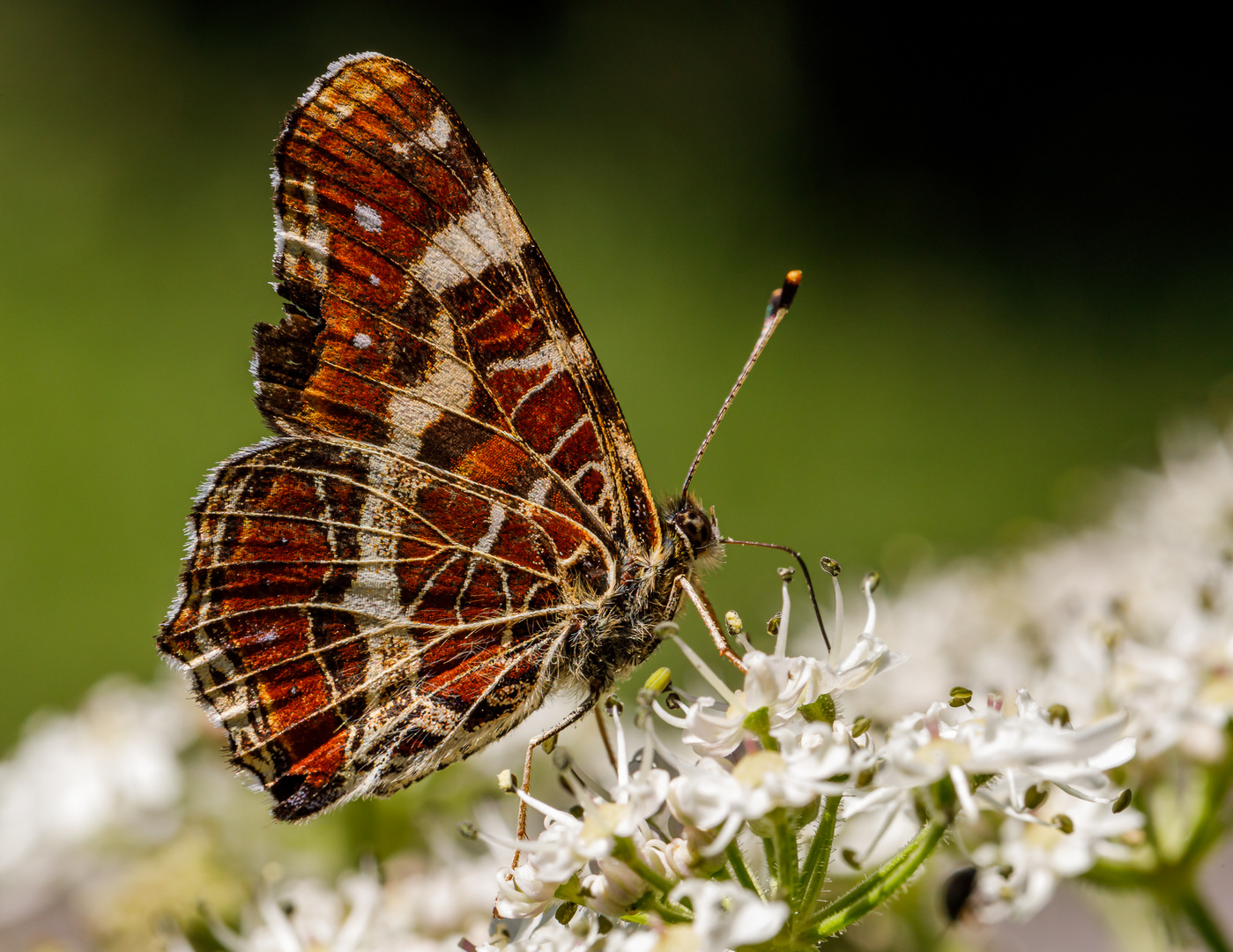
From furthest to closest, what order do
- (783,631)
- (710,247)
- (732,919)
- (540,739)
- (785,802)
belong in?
(710,247) < (540,739) < (783,631) < (785,802) < (732,919)

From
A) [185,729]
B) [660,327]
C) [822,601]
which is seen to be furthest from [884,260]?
[185,729]

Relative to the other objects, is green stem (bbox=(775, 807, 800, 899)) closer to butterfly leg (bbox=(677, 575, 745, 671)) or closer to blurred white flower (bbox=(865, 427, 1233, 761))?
butterfly leg (bbox=(677, 575, 745, 671))

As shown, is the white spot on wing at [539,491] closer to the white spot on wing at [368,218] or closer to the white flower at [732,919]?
the white spot on wing at [368,218]

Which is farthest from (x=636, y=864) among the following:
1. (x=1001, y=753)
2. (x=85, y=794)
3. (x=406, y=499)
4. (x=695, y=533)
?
(x=85, y=794)

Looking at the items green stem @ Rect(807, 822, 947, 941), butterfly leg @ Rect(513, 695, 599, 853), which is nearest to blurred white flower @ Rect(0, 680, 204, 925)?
butterfly leg @ Rect(513, 695, 599, 853)

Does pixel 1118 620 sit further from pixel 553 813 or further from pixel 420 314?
pixel 420 314
